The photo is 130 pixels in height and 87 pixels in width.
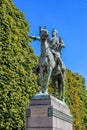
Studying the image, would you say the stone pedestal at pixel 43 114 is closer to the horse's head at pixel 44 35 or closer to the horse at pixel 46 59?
the horse at pixel 46 59

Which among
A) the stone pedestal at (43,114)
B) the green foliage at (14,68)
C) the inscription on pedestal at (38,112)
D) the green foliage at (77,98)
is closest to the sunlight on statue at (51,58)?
the stone pedestal at (43,114)

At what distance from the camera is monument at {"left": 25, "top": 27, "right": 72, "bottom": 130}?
656 inches

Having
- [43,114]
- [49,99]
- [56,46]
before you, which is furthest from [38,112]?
[56,46]

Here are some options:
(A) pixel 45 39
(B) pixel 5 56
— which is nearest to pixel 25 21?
(B) pixel 5 56

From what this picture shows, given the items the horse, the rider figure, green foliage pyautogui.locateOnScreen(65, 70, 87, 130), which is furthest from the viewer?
green foliage pyautogui.locateOnScreen(65, 70, 87, 130)

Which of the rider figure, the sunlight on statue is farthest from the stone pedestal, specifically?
the rider figure

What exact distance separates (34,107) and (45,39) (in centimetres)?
339

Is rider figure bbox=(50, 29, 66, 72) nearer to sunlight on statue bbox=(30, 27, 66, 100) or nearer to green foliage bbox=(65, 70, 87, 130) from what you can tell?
sunlight on statue bbox=(30, 27, 66, 100)

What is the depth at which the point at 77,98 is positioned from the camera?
36.5 metres

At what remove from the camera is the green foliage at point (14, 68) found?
22.8 m

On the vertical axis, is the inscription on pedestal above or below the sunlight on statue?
below

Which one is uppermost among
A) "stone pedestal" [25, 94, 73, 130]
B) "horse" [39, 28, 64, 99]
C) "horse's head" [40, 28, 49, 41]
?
"horse's head" [40, 28, 49, 41]

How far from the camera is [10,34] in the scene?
2462cm

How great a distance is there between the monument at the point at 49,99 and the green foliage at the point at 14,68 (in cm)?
385
